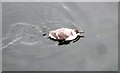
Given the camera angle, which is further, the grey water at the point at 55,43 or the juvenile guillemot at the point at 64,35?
the juvenile guillemot at the point at 64,35

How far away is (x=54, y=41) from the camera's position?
9.25 m

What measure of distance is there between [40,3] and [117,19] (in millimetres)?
2789

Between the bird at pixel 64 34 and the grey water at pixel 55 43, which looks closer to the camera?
the grey water at pixel 55 43

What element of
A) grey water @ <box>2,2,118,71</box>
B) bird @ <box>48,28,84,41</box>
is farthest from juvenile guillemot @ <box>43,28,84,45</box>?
grey water @ <box>2,2,118,71</box>

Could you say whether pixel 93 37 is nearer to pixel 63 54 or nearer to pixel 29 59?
pixel 63 54

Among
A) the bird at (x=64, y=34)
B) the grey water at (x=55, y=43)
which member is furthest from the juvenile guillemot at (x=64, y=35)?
the grey water at (x=55, y=43)

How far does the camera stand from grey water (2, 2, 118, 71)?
28.0ft

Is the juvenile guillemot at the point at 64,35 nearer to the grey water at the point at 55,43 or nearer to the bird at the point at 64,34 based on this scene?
the bird at the point at 64,34

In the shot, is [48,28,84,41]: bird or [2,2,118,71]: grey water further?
[48,28,84,41]: bird

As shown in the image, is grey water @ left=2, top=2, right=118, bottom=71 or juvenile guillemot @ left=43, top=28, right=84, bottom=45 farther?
juvenile guillemot @ left=43, top=28, right=84, bottom=45

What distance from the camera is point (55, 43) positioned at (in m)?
9.16

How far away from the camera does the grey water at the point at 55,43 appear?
28.0ft

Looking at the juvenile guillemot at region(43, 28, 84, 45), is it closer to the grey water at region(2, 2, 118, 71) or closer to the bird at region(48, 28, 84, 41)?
the bird at region(48, 28, 84, 41)

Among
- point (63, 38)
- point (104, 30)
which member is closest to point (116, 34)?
point (104, 30)
